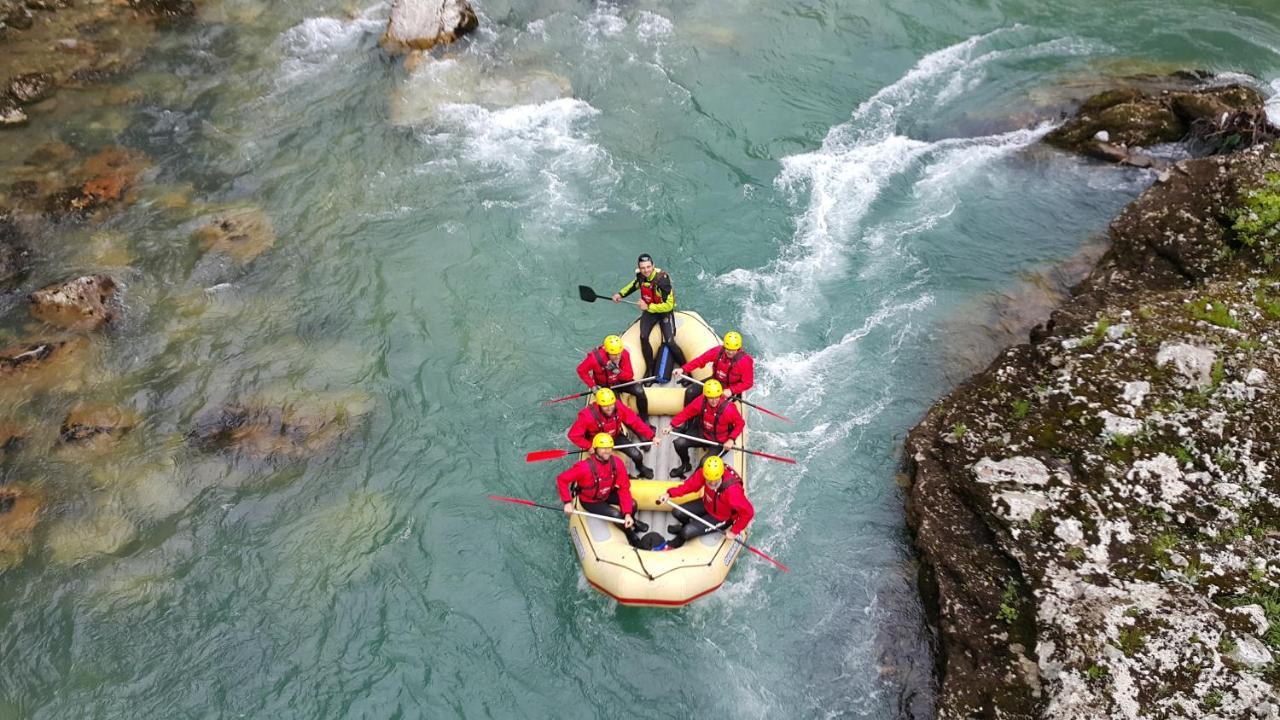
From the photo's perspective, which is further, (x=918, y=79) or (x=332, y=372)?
(x=918, y=79)

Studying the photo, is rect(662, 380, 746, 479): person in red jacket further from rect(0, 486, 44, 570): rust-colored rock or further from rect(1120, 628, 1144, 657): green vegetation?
rect(0, 486, 44, 570): rust-colored rock

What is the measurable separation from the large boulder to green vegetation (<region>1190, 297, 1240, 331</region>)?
14.3 metres

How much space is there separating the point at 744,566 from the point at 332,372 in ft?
21.7

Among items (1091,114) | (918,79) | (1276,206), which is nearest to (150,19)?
(918,79)

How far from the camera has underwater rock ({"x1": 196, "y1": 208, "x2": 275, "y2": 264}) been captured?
Result: 43.8ft

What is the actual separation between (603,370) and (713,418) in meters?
1.59

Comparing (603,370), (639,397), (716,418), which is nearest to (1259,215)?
(716,418)

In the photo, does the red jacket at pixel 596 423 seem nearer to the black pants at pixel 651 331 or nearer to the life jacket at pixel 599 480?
the life jacket at pixel 599 480

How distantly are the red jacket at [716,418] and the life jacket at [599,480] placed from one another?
1.35 metres

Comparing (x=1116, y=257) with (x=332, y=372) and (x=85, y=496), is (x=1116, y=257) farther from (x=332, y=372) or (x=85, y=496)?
(x=85, y=496)

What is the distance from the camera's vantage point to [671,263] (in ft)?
42.8

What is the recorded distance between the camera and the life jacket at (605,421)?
31.2 ft

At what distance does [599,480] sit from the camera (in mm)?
8883

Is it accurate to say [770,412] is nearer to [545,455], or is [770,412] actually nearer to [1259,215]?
[545,455]
